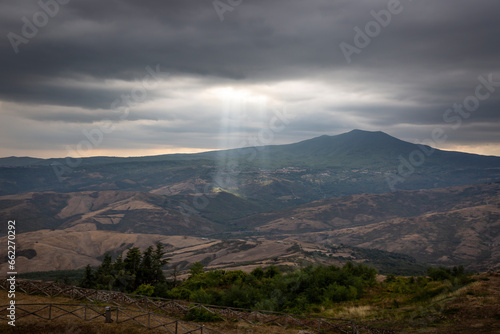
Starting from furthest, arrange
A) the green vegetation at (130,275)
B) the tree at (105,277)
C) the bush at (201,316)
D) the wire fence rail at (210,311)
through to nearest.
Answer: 1. the green vegetation at (130,275)
2. the tree at (105,277)
3. the bush at (201,316)
4. the wire fence rail at (210,311)

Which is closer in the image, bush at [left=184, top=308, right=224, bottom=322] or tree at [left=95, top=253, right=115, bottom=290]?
bush at [left=184, top=308, right=224, bottom=322]

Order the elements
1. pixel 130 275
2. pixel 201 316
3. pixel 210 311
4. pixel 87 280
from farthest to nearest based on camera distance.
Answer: pixel 87 280
pixel 130 275
pixel 210 311
pixel 201 316

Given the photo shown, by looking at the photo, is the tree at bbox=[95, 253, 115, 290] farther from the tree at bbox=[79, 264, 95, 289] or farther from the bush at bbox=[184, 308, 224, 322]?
the bush at bbox=[184, 308, 224, 322]

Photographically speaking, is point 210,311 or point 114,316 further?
point 210,311

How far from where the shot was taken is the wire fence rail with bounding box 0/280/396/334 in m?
27.0

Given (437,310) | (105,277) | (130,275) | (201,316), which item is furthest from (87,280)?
(437,310)

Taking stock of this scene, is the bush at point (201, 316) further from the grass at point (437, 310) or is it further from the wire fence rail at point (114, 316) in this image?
the grass at point (437, 310)

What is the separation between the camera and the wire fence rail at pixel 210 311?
88.5 feet

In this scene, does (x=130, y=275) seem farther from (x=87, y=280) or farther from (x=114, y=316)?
(x=114, y=316)

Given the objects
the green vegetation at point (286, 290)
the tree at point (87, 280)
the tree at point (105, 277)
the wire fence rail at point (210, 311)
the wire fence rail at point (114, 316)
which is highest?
the wire fence rail at point (114, 316)

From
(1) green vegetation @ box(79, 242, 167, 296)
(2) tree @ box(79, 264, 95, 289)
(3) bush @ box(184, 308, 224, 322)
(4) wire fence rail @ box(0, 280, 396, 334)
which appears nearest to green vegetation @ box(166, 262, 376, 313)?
(4) wire fence rail @ box(0, 280, 396, 334)

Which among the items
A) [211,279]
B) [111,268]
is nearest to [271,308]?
[211,279]

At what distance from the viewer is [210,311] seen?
30.0 meters

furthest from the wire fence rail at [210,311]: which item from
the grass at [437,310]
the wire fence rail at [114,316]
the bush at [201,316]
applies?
the grass at [437,310]
